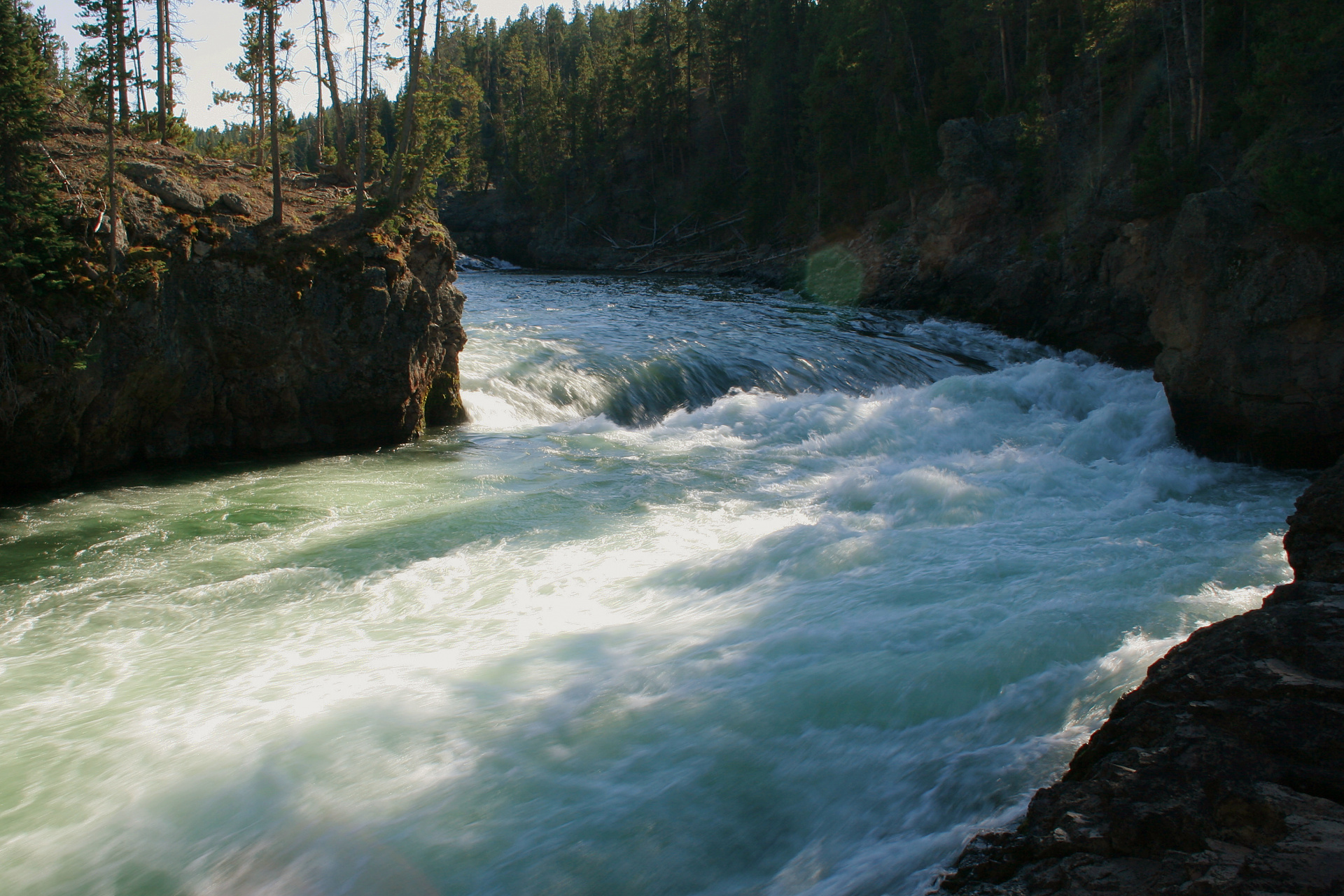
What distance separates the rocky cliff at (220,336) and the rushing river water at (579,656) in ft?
2.40

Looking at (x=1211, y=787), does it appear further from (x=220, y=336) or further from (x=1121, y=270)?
(x=1121, y=270)

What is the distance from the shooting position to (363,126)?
1490cm

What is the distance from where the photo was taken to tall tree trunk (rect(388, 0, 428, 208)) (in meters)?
14.2

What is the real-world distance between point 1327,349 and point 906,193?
27.6m

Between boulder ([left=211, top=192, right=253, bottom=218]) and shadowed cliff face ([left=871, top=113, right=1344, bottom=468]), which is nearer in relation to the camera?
shadowed cliff face ([left=871, top=113, right=1344, bottom=468])

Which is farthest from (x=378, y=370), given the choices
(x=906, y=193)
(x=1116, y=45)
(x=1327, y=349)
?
(x=906, y=193)

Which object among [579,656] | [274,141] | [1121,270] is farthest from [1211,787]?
[1121,270]

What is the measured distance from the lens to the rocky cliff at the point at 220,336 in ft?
31.7

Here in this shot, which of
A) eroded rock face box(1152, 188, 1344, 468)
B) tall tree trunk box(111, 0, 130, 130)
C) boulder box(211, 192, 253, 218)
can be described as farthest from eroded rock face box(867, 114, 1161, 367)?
tall tree trunk box(111, 0, 130, 130)

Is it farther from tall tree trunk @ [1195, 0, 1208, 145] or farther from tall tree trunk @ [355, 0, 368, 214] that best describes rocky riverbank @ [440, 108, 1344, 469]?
tall tree trunk @ [355, 0, 368, 214]

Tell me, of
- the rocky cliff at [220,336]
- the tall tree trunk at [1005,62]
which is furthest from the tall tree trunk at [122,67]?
the tall tree trunk at [1005,62]

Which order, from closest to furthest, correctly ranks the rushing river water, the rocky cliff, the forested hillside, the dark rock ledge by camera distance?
the dark rock ledge, the rushing river water, the rocky cliff, the forested hillside

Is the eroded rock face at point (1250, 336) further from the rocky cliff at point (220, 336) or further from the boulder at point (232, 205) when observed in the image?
the boulder at point (232, 205)

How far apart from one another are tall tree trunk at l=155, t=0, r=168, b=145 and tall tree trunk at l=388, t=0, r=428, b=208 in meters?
6.40
